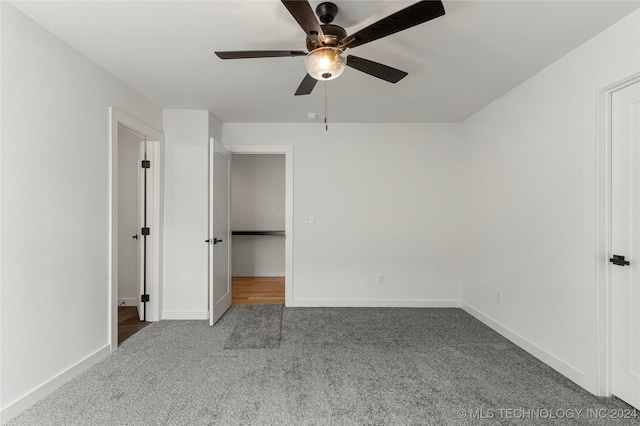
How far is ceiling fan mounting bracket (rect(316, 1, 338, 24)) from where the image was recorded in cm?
163

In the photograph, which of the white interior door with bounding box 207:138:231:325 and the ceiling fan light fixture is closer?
the ceiling fan light fixture

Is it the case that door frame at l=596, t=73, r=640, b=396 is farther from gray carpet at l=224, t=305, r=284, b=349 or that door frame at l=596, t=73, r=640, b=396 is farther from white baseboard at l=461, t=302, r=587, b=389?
gray carpet at l=224, t=305, r=284, b=349

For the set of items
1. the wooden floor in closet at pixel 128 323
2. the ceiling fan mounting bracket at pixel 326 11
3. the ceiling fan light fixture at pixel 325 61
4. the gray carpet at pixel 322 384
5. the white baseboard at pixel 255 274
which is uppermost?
the ceiling fan mounting bracket at pixel 326 11

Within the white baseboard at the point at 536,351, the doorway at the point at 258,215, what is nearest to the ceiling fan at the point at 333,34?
the white baseboard at the point at 536,351

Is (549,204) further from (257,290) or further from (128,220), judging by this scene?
(128,220)

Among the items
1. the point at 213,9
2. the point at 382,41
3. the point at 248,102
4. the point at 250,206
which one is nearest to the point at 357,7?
the point at 382,41

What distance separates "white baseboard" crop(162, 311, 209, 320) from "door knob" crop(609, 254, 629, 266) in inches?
143

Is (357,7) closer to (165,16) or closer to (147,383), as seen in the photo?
(165,16)

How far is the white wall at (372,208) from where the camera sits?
3.95m

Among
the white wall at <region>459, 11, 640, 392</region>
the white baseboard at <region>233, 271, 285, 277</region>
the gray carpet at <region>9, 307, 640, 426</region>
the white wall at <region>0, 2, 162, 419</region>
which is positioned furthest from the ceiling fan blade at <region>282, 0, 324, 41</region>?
the white baseboard at <region>233, 271, 285, 277</region>

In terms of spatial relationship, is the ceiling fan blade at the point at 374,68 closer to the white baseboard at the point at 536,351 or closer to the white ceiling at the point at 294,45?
the white ceiling at the point at 294,45

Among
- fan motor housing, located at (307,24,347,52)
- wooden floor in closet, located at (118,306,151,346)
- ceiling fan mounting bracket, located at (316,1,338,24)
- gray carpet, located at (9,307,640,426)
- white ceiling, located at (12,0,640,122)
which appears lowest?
wooden floor in closet, located at (118,306,151,346)

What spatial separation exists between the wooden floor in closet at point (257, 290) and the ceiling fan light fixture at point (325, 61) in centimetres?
323

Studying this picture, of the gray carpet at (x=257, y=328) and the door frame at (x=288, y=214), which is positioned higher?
the door frame at (x=288, y=214)
